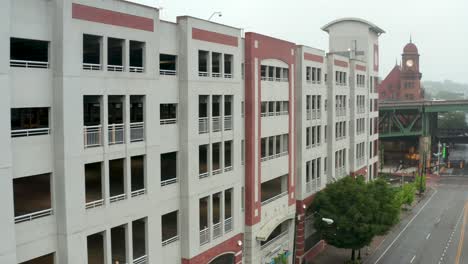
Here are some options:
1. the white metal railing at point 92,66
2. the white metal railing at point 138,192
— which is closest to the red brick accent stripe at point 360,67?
the white metal railing at point 138,192

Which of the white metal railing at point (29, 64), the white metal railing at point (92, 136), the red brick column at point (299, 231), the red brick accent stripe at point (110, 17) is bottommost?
the red brick column at point (299, 231)

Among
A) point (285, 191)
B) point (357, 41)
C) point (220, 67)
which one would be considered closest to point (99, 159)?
point (220, 67)

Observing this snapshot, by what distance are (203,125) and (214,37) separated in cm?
501

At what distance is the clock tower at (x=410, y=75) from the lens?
163 metres

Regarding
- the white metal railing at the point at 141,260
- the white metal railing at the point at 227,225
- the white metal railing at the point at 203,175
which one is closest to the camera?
the white metal railing at the point at 141,260

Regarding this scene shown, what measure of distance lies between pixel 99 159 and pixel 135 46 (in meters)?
5.84

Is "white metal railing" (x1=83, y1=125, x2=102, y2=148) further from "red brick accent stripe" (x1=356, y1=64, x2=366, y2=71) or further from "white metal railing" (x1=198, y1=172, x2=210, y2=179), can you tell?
"red brick accent stripe" (x1=356, y1=64, x2=366, y2=71)

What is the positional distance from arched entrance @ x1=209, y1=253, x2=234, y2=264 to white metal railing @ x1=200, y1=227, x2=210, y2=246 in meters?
1.69

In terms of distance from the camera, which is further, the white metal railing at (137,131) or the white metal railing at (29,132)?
the white metal railing at (137,131)

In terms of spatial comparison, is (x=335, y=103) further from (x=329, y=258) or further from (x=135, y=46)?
(x=135, y=46)

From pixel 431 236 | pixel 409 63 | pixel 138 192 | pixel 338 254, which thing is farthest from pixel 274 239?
pixel 409 63

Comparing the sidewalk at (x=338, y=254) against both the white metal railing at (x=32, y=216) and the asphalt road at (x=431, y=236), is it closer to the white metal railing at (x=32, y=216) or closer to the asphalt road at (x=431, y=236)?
the asphalt road at (x=431, y=236)

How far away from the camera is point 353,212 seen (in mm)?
42188

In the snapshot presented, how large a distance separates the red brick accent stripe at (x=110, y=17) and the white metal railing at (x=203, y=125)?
6355 mm
